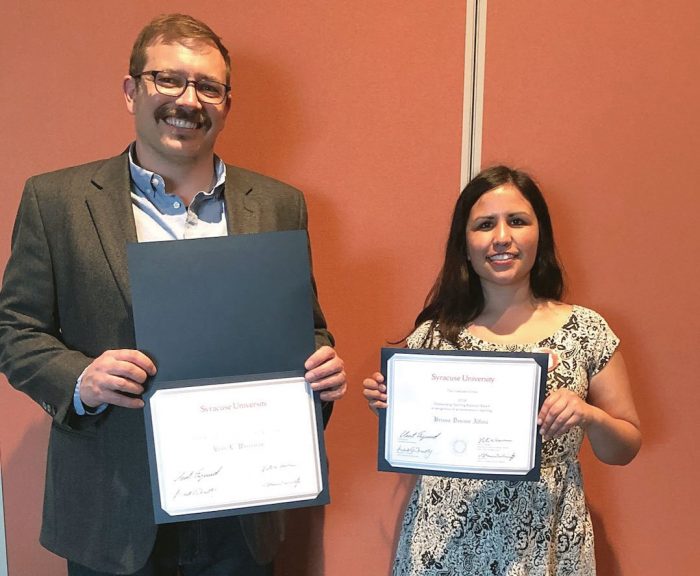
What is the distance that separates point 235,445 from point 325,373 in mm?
199

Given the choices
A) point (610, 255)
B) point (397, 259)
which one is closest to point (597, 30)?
point (610, 255)

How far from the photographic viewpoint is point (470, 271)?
1413 mm

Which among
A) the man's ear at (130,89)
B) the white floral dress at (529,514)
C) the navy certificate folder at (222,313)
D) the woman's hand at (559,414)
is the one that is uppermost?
the man's ear at (130,89)

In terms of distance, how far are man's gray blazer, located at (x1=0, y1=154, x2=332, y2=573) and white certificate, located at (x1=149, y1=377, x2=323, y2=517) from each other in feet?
0.52

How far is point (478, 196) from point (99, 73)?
40.0 inches

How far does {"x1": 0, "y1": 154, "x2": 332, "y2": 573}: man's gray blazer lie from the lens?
1159 mm

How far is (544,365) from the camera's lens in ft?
3.75

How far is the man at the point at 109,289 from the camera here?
115 cm

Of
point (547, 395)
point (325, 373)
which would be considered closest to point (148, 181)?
point (325, 373)

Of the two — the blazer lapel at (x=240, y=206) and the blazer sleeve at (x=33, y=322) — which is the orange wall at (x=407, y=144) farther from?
the blazer sleeve at (x=33, y=322)

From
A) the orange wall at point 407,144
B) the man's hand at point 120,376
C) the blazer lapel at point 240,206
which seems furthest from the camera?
the orange wall at point 407,144

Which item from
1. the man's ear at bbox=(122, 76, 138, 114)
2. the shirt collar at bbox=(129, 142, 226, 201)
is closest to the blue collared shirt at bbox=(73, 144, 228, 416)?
the shirt collar at bbox=(129, 142, 226, 201)

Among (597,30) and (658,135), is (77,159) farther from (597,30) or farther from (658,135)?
(658,135)

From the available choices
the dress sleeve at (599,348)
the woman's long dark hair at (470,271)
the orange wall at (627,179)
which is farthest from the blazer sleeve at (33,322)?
the orange wall at (627,179)
